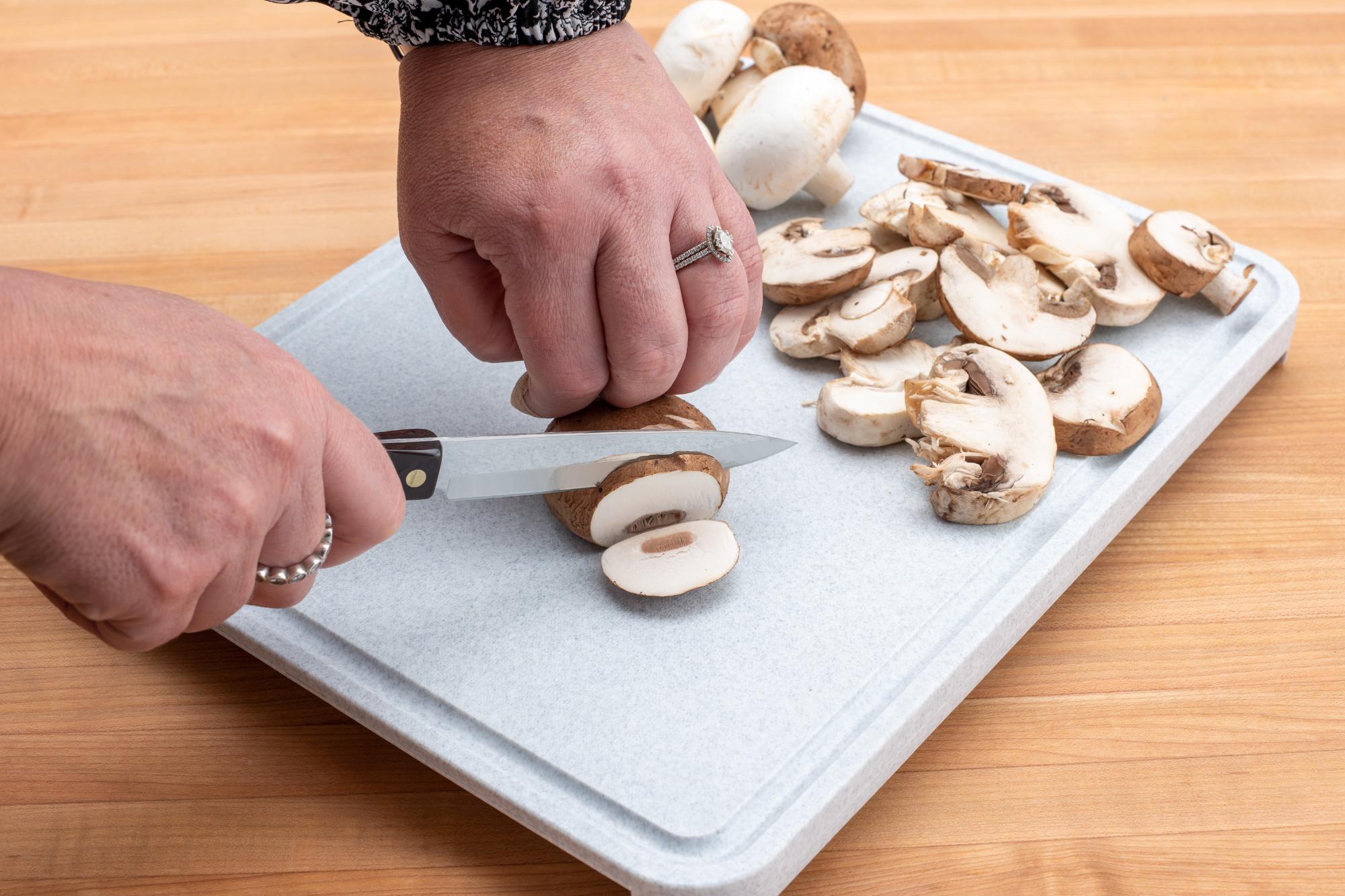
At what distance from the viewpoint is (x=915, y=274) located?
157cm

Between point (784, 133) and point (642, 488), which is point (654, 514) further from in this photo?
point (784, 133)

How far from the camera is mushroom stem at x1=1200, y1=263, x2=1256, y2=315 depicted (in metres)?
1.61

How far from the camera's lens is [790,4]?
1.93 meters

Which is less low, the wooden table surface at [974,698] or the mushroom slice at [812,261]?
the mushroom slice at [812,261]

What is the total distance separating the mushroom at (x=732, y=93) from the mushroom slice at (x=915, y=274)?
47cm

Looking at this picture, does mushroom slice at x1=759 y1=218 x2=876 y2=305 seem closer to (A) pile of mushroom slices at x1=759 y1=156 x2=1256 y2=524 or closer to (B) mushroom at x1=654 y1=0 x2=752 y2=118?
(A) pile of mushroom slices at x1=759 y1=156 x2=1256 y2=524

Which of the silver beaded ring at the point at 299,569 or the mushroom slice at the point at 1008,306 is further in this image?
the mushroom slice at the point at 1008,306

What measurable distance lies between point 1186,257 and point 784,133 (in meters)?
0.57

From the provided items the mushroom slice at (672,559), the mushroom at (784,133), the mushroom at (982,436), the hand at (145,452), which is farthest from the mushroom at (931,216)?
the hand at (145,452)

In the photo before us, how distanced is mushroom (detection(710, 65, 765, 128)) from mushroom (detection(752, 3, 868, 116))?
4 cm

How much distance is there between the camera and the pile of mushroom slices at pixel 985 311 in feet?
4.51

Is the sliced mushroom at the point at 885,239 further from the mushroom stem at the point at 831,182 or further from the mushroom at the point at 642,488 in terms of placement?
the mushroom at the point at 642,488

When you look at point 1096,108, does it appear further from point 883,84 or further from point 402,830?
point 402,830

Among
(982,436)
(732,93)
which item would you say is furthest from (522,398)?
(732,93)
